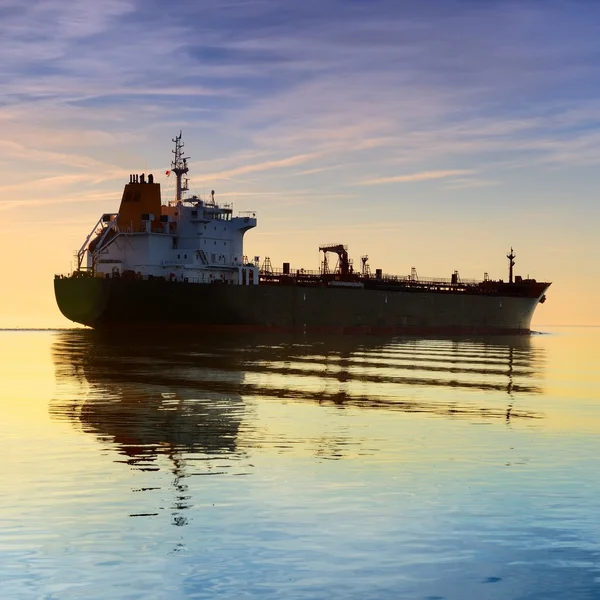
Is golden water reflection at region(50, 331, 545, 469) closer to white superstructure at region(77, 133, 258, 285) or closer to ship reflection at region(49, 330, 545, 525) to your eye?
ship reflection at region(49, 330, 545, 525)

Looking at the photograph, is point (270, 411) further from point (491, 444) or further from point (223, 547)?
point (223, 547)

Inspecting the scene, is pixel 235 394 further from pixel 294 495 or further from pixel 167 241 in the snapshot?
pixel 167 241

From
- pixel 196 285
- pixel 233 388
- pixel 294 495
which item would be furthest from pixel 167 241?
pixel 294 495

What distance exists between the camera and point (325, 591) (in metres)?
8.68

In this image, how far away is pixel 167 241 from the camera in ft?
245

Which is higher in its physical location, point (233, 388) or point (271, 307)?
point (271, 307)

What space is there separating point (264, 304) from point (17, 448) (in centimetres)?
5919

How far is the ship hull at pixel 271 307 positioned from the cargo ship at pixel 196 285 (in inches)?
3.7

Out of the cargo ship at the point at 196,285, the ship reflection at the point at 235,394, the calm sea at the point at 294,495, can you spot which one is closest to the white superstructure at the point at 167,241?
the cargo ship at the point at 196,285

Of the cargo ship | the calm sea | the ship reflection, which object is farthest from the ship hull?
the calm sea

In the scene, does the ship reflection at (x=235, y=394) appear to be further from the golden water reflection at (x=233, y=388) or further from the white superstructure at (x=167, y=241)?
the white superstructure at (x=167, y=241)

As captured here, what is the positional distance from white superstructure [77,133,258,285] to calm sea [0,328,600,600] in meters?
46.0

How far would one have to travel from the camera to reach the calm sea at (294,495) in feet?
29.8

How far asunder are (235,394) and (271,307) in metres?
49.5
